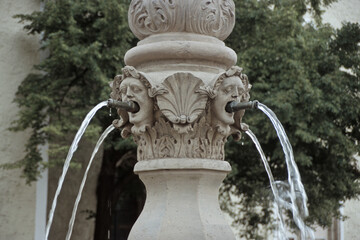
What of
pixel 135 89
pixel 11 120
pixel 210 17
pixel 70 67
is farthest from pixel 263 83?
pixel 135 89

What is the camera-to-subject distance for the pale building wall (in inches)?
630

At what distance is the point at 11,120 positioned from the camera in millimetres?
16016

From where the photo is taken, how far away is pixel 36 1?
1617 centimetres

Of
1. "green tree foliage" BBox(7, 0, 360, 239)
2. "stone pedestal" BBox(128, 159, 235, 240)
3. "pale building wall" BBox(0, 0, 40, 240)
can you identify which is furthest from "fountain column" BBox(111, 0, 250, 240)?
"pale building wall" BBox(0, 0, 40, 240)

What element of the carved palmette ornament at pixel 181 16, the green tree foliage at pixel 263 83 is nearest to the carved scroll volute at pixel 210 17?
the carved palmette ornament at pixel 181 16

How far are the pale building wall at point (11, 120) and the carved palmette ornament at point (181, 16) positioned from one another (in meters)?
11.2

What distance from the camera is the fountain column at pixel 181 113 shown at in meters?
4.84

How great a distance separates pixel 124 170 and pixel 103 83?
382cm

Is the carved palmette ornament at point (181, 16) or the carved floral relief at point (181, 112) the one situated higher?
the carved palmette ornament at point (181, 16)

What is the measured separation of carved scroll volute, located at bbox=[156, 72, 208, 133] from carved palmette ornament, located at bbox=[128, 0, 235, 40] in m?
0.43

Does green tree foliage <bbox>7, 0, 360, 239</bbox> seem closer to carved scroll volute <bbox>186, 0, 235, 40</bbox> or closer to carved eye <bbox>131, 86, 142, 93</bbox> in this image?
carved scroll volute <bbox>186, 0, 235, 40</bbox>

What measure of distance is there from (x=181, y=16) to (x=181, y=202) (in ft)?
4.10

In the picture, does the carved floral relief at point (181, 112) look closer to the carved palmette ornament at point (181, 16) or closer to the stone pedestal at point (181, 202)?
the stone pedestal at point (181, 202)

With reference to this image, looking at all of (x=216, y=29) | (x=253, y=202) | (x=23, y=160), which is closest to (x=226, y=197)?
(x=253, y=202)
